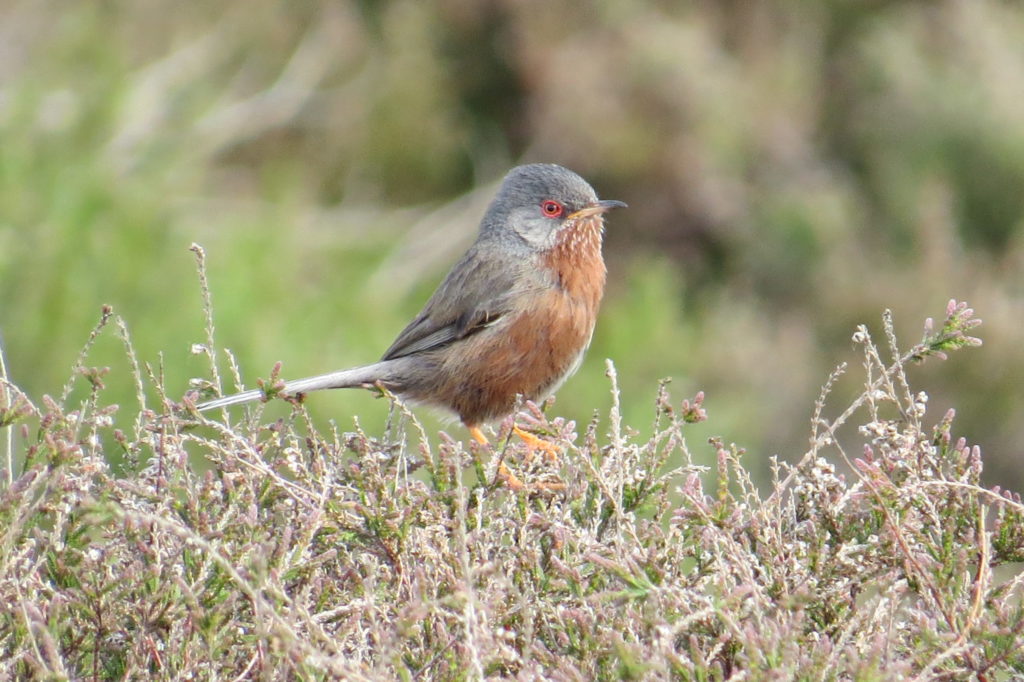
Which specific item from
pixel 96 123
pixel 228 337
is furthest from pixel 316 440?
pixel 96 123

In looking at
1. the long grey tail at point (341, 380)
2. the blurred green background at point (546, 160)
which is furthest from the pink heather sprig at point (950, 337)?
the blurred green background at point (546, 160)

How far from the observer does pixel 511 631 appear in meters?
2.86

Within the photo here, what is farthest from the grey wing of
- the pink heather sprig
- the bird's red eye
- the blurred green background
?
the blurred green background

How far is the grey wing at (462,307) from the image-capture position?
18.5ft

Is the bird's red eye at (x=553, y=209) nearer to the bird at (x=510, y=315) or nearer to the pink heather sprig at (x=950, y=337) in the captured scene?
the bird at (x=510, y=315)

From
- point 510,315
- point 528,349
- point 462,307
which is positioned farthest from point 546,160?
point 528,349

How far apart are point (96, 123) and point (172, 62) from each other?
4220 mm

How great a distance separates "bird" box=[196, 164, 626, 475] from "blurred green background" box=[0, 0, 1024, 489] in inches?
111

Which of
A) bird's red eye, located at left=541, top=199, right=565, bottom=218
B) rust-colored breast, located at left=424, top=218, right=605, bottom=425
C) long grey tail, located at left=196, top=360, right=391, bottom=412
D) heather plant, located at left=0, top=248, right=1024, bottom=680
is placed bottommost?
heather plant, located at left=0, top=248, right=1024, bottom=680

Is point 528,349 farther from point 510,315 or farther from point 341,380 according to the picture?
point 341,380

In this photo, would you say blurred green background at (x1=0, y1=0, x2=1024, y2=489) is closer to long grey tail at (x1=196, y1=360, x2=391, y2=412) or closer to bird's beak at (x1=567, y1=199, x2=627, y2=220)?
long grey tail at (x1=196, y1=360, x2=391, y2=412)

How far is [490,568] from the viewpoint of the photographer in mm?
2678

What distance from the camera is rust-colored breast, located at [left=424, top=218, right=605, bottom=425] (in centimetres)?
549

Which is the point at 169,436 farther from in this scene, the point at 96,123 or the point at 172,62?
the point at 172,62
